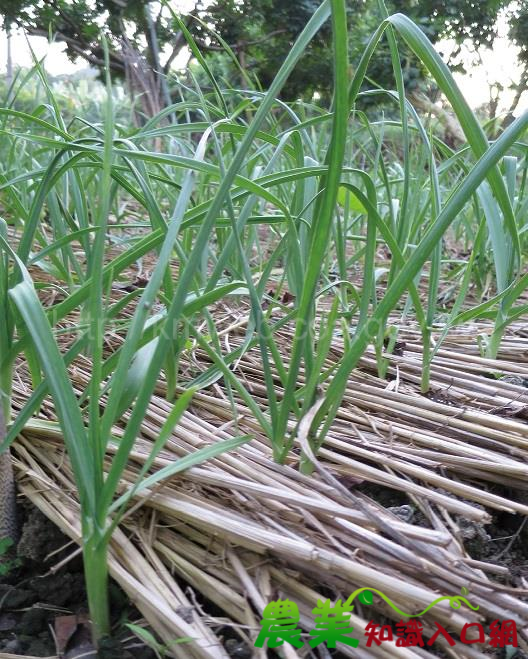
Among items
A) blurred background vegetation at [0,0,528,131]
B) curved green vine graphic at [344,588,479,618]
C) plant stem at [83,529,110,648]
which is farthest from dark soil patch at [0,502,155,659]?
blurred background vegetation at [0,0,528,131]

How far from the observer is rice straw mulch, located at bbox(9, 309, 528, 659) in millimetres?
395

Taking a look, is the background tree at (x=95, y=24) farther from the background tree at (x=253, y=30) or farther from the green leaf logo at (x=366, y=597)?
the green leaf logo at (x=366, y=597)

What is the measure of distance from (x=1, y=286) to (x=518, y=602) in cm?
49

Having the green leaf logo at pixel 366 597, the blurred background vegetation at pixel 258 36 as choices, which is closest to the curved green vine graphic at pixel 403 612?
the green leaf logo at pixel 366 597

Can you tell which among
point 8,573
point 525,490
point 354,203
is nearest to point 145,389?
point 8,573

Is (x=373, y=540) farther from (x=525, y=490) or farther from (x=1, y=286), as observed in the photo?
(x=1, y=286)

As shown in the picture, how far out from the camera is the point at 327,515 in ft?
1.47

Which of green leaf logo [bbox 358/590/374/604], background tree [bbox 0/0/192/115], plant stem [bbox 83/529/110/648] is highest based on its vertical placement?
background tree [bbox 0/0/192/115]

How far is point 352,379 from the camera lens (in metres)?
0.73

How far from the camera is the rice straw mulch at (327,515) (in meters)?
0.39

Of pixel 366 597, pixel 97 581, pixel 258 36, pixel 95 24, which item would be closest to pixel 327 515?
pixel 366 597

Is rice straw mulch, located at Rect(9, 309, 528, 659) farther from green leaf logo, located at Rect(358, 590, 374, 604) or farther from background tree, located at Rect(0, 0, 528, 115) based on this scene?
background tree, located at Rect(0, 0, 528, 115)

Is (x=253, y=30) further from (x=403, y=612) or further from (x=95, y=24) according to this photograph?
(x=403, y=612)

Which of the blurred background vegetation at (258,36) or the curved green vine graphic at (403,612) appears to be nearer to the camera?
the curved green vine graphic at (403,612)
